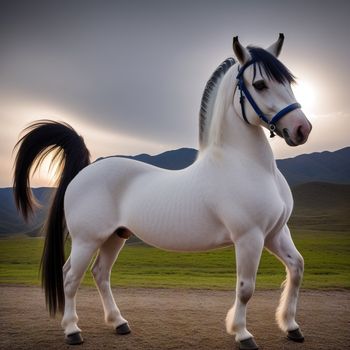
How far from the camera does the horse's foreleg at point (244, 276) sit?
3.36m

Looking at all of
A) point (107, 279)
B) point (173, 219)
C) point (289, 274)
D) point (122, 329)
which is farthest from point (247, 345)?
point (107, 279)

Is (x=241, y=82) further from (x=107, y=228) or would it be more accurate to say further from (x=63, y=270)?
(x=63, y=270)

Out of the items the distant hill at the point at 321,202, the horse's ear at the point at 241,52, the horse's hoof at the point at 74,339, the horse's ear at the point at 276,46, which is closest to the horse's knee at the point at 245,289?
the horse's hoof at the point at 74,339

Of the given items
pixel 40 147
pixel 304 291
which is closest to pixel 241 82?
pixel 40 147

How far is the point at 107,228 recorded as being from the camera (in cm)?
416

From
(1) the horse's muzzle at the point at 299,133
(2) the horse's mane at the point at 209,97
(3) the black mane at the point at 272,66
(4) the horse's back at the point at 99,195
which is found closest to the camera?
(1) the horse's muzzle at the point at 299,133

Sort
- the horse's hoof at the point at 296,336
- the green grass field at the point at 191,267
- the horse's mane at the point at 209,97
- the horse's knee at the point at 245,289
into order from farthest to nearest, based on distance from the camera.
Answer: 1. the green grass field at the point at 191,267
2. the horse's hoof at the point at 296,336
3. the horse's mane at the point at 209,97
4. the horse's knee at the point at 245,289

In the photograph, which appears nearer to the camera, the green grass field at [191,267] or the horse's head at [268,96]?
the horse's head at [268,96]

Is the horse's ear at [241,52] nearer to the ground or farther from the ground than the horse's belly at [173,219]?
farther from the ground

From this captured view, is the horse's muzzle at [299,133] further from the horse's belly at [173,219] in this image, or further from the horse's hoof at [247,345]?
the horse's hoof at [247,345]

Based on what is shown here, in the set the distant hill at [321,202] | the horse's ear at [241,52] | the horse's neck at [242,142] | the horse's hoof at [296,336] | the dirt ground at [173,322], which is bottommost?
the distant hill at [321,202]

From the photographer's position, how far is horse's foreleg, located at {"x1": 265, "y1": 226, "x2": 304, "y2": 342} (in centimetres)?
395

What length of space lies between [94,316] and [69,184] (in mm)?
2287

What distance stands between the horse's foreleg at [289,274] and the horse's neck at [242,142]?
0.87 meters
